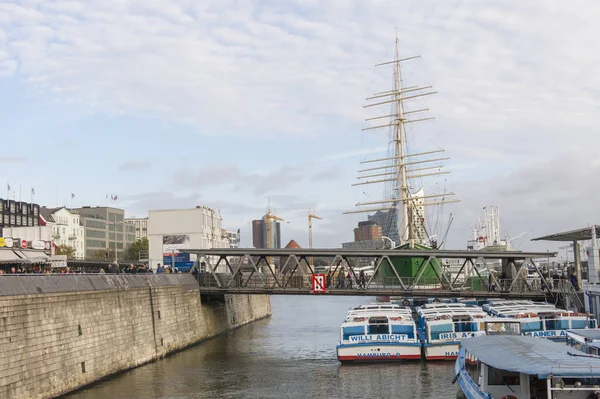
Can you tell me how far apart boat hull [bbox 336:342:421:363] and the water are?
1.57ft

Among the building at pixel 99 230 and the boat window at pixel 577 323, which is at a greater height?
the building at pixel 99 230

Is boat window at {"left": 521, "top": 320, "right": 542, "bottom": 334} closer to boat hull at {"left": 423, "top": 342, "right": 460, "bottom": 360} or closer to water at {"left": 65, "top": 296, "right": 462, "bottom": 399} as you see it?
boat hull at {"left": 423, "top": 342, "right": 460, "bottom": 360}

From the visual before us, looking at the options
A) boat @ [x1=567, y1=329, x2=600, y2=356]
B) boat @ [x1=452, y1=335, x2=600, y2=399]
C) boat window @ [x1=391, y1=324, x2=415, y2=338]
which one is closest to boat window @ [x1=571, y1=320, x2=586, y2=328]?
boat @ [x1=567, y1=329, x2=600, y2=356]

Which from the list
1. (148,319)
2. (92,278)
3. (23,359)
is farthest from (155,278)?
(23,359)

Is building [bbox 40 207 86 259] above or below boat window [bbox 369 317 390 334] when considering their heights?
above

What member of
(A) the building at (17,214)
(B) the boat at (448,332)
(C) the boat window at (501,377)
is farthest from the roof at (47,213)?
(C) the boat window at (501,377)

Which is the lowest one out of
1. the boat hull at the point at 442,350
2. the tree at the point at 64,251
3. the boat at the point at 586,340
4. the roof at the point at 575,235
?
the boat hull at the point at 442,350

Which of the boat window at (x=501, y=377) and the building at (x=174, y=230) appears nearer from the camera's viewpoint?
the boat window at (x=501, y=377)

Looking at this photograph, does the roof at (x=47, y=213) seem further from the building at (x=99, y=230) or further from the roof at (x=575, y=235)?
the roof at (x=575, y=235)

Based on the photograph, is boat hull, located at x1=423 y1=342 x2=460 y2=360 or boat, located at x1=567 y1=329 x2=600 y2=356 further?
boat hull, located at x1=423 y1=342 x2=460 y2=360

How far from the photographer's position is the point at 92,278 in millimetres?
44344

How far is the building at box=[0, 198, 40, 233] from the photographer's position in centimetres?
14538

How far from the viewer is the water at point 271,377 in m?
37.8

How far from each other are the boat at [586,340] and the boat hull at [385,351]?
1155 cm
